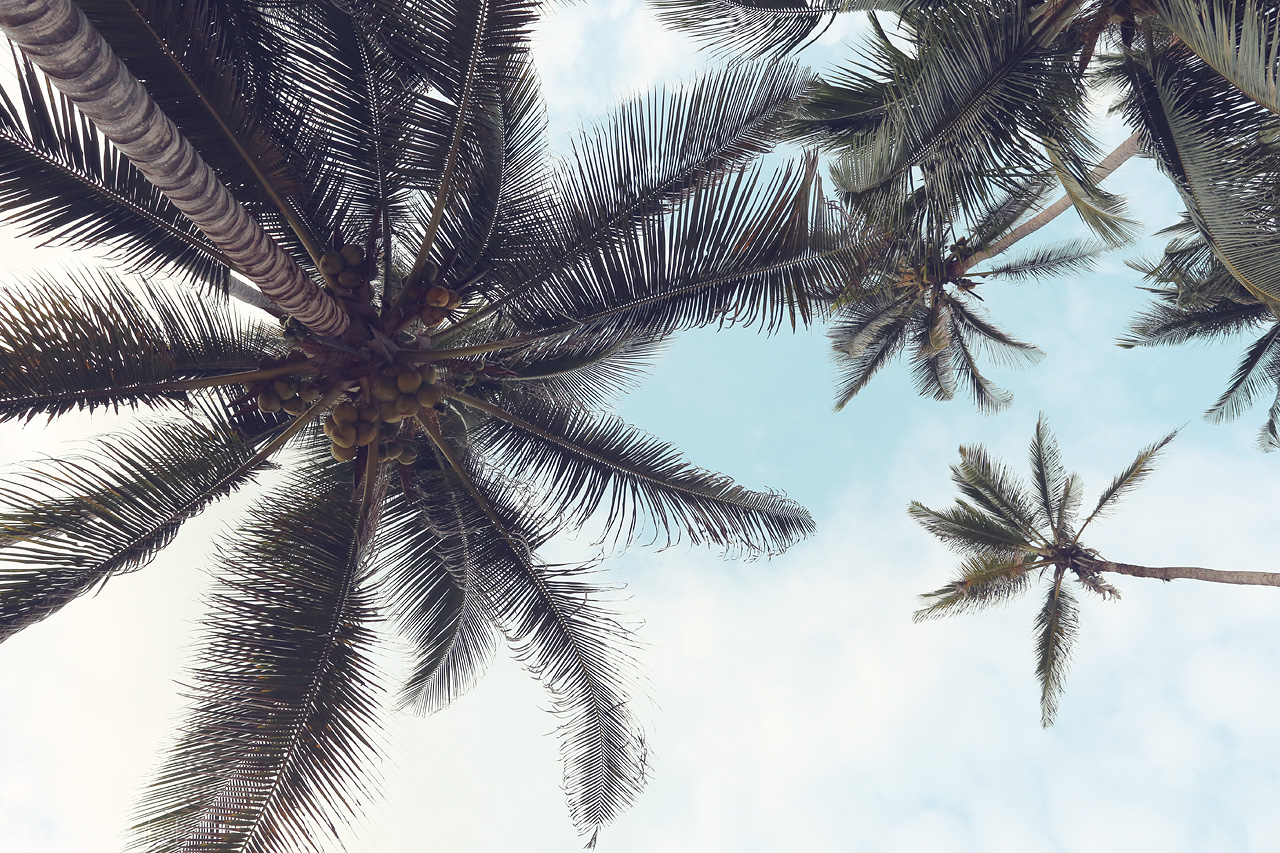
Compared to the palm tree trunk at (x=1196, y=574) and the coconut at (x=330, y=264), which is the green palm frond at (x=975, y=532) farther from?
the coconut at (x=330, y=264)

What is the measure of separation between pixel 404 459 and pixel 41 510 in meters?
2.33

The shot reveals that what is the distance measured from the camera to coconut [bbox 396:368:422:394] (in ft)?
16.5

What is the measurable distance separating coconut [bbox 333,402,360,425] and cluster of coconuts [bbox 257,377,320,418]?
23 cm

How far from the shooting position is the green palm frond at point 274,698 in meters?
4.29

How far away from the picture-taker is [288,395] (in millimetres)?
5078

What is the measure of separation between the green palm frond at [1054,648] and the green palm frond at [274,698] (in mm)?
12466

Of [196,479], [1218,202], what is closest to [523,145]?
[196,479]

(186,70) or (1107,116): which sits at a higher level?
(1107,116)

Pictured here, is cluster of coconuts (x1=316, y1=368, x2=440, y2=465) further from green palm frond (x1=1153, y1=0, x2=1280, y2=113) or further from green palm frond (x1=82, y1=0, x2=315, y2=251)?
green palm frond (x1=1153, y1=0, x2=1280, y2=113)

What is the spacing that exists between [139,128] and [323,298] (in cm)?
163

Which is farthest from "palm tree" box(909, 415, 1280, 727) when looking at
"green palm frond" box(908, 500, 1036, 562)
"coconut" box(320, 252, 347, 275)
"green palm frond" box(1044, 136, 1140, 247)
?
"coconut" box(320, 252, 347, 275)

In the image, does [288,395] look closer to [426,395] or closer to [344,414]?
[344,414]

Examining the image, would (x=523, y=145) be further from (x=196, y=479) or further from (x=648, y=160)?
(x=196, y=479)

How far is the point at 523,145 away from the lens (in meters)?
5.90
